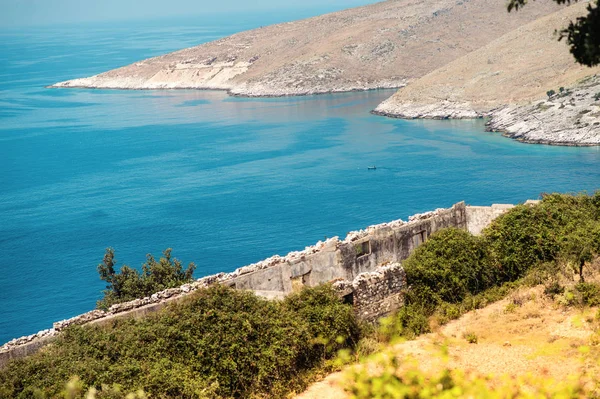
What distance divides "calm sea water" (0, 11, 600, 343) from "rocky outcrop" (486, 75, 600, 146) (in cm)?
264

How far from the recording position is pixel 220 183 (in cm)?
7469

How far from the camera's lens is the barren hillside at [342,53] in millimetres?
149500

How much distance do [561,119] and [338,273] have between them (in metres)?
69.5

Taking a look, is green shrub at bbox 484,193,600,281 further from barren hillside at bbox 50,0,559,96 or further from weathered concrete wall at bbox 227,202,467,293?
barren hillside at bbox 50,0,559,96

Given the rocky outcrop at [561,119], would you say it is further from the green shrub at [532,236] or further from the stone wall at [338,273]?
the green shrub at [532,236]

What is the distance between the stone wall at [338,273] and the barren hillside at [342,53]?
401 feet

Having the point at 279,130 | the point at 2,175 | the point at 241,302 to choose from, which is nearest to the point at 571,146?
the point at 279,130

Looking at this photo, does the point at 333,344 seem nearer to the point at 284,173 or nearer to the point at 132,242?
the point at 132,242

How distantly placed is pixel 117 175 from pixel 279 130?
1137 inches

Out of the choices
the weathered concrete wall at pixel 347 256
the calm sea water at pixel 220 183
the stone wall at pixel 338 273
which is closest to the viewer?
the stone wall at pixel 338 273

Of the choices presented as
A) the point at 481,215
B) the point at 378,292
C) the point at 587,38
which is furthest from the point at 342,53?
the point at 587,38

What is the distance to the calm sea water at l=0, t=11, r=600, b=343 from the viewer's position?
51812 millimetres

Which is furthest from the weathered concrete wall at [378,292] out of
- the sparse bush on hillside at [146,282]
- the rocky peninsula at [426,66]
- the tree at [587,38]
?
the rocky peninsula at [426,66]

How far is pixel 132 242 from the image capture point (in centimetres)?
5594
